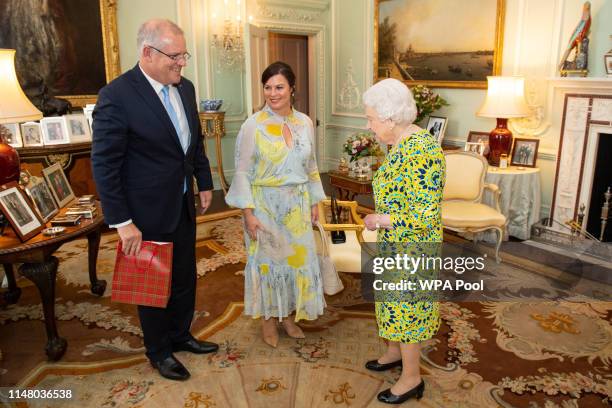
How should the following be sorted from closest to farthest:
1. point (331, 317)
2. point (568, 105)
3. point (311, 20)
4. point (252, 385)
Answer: point (252, 385) → point (331, 317) → point (568, 105) → point (311, 20)

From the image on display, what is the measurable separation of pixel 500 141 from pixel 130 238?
3.76 meters

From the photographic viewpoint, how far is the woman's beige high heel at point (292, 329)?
2881 millimetres

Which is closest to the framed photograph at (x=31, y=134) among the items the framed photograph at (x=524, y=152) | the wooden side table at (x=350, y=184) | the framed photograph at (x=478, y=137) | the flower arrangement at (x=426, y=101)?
the wooden side table at (x=350, y=184)

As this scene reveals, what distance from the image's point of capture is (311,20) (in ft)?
24.2

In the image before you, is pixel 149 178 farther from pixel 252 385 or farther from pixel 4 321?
pixel 4 321

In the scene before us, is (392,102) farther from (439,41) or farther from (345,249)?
(439,41)

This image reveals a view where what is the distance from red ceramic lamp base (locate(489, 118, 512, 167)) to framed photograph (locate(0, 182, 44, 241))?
3.94m

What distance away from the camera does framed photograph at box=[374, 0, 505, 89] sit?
17.0ft

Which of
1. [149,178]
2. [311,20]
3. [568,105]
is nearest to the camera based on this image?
[149,178]

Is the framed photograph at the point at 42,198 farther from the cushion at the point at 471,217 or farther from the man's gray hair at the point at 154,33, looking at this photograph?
the cushion at the point at 471,217

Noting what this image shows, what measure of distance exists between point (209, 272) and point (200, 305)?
59cm

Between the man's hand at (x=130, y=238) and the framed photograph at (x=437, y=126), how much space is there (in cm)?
426

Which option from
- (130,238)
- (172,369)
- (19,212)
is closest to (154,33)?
(130,238)

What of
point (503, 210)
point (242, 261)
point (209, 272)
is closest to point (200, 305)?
point (209, 272)
